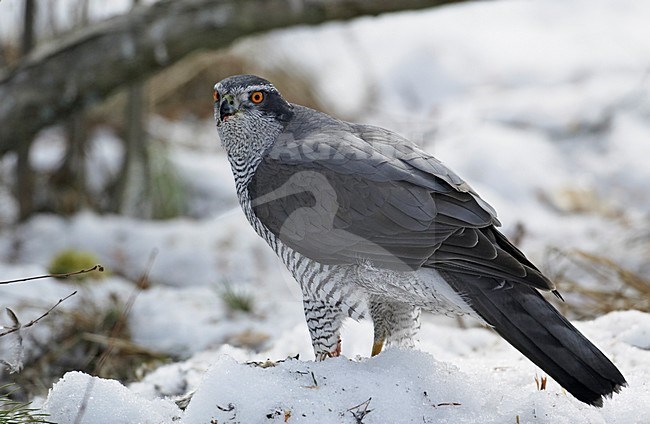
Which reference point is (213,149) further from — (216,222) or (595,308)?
(595,308)

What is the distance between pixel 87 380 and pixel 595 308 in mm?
2605

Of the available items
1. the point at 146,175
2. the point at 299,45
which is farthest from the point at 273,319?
the point at 299,45

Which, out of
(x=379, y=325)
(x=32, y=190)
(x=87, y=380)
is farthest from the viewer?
(x=32, y=190)

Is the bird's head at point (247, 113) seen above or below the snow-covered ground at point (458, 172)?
above

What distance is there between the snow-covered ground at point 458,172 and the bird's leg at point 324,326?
22 centimetres

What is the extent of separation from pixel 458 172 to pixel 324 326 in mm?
4718

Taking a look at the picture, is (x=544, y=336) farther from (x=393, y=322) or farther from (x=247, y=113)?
(x=247, y=113)

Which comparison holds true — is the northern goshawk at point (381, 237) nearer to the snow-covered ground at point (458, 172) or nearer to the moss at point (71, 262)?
the snow-covered ground at point (458, 172)

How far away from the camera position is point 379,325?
10.8 feet

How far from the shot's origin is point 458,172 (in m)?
7.69

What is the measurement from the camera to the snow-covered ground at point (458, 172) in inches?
109

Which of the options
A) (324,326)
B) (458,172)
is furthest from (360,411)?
(458,172)

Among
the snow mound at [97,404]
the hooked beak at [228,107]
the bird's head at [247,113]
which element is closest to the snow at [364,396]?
the snow mound at [97,404]

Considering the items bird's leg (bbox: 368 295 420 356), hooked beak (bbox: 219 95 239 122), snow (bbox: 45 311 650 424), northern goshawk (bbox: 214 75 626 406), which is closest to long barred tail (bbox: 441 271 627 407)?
northern goshawk (bbox: 214 75 626 406)
